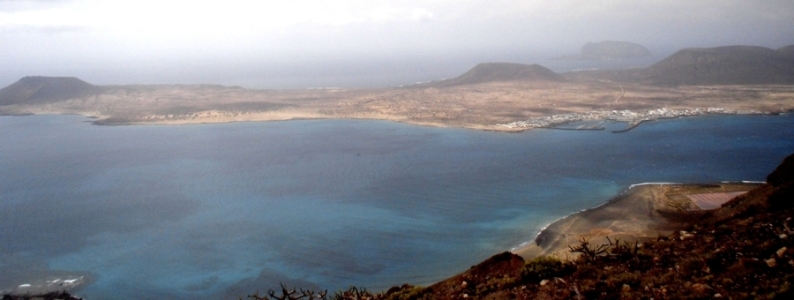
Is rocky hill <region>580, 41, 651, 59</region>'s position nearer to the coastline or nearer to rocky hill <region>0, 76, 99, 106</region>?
rocky hill <region>0, 76, 99, 106</region>

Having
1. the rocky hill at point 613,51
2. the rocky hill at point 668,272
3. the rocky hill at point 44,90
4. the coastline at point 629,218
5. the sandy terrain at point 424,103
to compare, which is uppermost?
the rocky hill at point 613,51

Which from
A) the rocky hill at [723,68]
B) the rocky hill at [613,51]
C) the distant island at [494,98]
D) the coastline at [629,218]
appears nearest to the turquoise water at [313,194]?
the coastline at [629,218]

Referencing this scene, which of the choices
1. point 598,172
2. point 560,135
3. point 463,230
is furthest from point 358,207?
point 560,135

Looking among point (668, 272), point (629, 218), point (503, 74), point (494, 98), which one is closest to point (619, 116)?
point (494, 98)

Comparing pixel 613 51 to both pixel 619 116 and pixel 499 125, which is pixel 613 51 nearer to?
pixel 619 116

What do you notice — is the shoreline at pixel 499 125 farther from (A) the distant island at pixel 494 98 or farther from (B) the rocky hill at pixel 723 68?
(B) the rocky hill at pixel 723 68

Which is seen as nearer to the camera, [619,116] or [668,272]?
[668,272]

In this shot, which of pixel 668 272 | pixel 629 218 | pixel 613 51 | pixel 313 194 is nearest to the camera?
pixel 668 272
